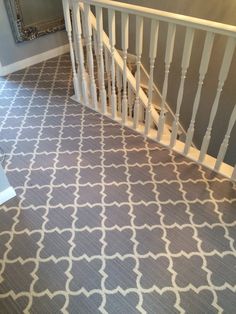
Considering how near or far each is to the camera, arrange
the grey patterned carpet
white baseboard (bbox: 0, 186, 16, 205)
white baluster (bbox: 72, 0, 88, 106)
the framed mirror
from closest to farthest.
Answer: the grey patterned carpet → white baseboard (bbox: 0, 186, 16, 205) → white baluster (bbox: 72, 0, 88, 106) → the framed mirror

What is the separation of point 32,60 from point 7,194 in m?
2.19

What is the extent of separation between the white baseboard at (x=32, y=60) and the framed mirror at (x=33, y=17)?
0.24 m

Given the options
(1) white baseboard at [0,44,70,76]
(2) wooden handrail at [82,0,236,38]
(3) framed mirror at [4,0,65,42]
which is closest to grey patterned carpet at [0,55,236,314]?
(2) wooden handrail at [82,0,236,38]

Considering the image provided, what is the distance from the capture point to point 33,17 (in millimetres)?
3156

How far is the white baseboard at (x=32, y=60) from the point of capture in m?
3.18

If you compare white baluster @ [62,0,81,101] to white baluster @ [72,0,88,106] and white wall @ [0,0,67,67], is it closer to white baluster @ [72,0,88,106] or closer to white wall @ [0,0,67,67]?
white baluster @ [72,0,88,106]

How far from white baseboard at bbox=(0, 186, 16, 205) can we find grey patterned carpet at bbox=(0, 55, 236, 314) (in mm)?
47

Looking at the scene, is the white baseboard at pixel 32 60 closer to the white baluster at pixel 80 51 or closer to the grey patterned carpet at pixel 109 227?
the grey patterned carpet at pixel 109 227

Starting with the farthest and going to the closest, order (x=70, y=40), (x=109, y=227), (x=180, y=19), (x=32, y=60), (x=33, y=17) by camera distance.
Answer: (x=32, y=60) < (x=33, y=17) < (x=70, y=40) < (x=109, y=227) < (x=180, y=19)

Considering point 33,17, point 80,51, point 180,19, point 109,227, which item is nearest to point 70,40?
point 80,51

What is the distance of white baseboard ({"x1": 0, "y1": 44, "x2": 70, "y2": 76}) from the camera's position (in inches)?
125

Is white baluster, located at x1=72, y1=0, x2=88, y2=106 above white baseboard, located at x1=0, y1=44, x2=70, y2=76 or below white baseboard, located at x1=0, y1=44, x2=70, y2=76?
above

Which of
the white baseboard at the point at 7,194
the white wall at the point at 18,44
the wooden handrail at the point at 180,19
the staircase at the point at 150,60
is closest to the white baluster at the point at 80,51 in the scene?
the staircase at the point at 150,60

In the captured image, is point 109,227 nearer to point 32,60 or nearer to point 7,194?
point 7,194
